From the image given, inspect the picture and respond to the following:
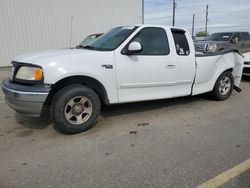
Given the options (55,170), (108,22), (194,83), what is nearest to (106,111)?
(194,83)

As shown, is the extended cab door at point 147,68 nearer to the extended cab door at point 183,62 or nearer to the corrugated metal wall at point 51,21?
the extended cab door at point 183,62

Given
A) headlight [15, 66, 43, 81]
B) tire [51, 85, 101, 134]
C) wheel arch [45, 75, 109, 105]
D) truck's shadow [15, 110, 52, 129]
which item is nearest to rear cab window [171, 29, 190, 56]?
wheel arch [45, 75, 109, 105]

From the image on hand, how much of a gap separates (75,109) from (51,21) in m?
10.7

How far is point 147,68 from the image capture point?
4523 mm

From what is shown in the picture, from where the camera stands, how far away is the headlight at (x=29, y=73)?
3648mm

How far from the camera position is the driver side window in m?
4.56

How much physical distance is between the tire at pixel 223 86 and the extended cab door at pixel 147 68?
158cm

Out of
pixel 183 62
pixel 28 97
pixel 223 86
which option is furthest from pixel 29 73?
pixel 223 86

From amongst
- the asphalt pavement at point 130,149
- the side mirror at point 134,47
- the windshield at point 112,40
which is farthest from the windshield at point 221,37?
the side mirror at point 134,47

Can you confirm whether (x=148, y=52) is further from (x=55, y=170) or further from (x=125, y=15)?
(x=125, y=15)

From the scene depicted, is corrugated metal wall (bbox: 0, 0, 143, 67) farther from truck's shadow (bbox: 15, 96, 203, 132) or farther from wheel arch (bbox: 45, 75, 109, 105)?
wheel arch (bbox: 45, 75, 109, 105)

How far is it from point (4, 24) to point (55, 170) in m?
11.3

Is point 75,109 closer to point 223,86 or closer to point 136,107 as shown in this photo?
point 136,107

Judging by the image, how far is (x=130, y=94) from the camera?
14.8 feet
